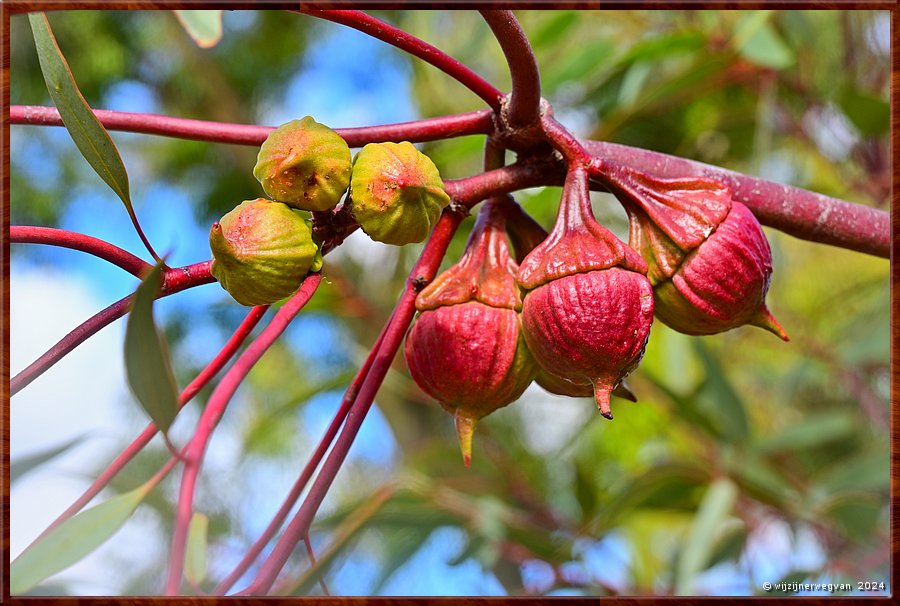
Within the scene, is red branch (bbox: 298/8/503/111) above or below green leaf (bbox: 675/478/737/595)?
above

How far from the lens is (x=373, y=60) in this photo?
6.55 ft

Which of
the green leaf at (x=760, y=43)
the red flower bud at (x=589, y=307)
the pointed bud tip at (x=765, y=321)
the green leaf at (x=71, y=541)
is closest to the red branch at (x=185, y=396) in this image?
the green leaf at (x=71, y=541)

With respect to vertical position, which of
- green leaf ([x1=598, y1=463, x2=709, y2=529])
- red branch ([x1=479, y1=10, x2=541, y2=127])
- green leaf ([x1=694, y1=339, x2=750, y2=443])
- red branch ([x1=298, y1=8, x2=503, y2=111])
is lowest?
green leaf ([x1=598, y1=463, x2=709, y2=529])

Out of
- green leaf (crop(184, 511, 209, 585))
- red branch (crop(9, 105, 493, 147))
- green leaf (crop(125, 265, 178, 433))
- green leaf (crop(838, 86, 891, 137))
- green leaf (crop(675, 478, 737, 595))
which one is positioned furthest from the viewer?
green leaf (crop(838, 86, 891, 137))

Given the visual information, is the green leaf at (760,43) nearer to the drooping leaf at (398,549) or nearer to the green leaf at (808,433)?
the green leaf at (808,433)

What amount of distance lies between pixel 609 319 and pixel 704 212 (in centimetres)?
8

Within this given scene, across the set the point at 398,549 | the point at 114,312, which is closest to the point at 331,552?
the point at 114,312

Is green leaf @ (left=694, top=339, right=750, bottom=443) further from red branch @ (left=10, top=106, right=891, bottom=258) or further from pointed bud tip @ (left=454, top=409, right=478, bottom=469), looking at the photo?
pointed bud tip @ (left=454, top=409, right=478, bottom=469)

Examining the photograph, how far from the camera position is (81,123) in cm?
40

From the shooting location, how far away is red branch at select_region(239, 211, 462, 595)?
0.42m

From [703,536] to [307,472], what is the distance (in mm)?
741

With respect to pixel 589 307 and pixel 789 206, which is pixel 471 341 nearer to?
pixel 589 307

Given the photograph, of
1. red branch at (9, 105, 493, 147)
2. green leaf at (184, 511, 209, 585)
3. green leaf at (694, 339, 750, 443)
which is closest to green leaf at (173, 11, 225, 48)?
red branch at (9, 105, 493, 147)

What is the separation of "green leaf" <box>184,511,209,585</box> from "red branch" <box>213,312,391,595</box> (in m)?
0.10
